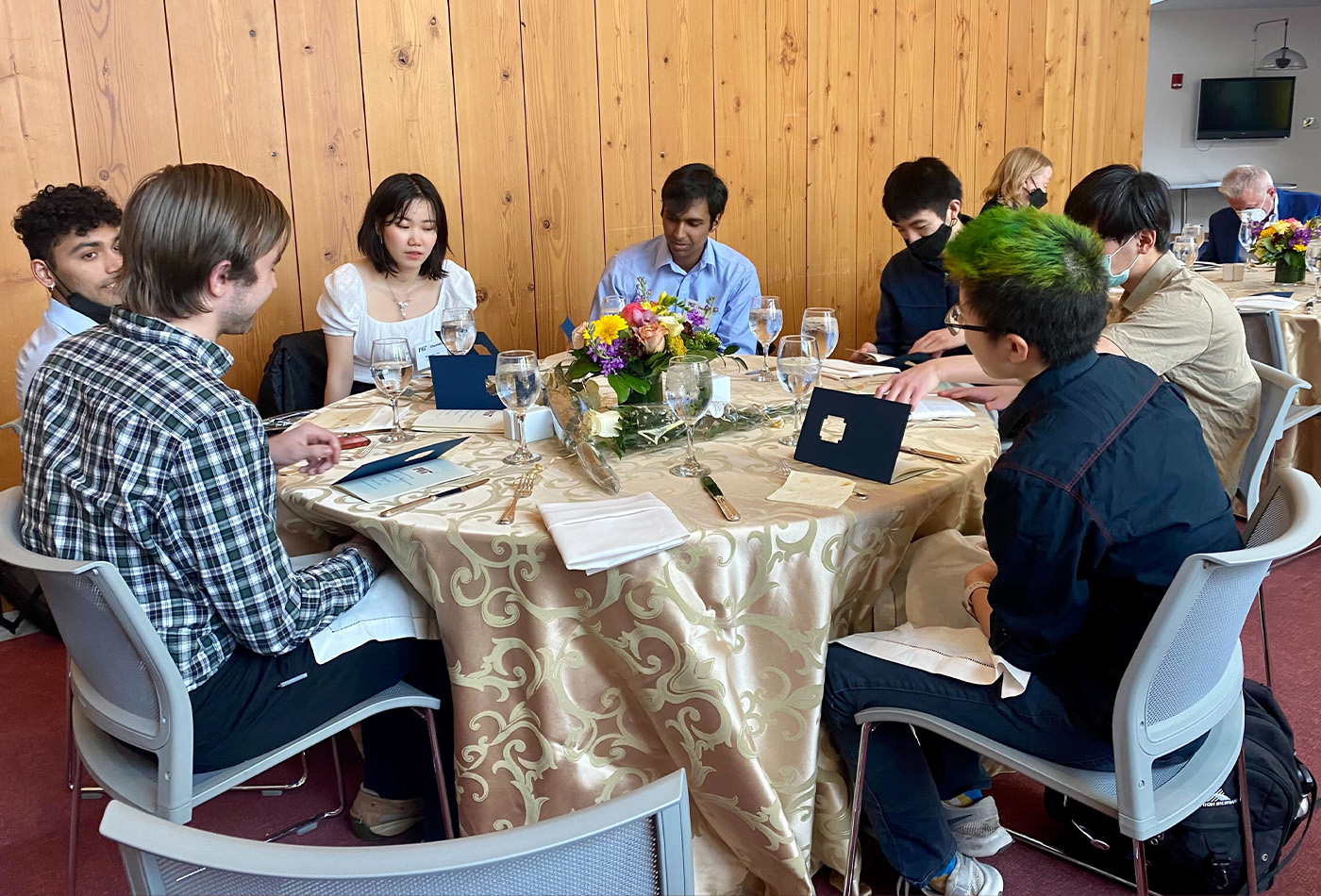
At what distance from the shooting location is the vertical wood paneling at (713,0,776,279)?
4.36 m

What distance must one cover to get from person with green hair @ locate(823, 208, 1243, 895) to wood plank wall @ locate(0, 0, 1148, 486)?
2.63 meters

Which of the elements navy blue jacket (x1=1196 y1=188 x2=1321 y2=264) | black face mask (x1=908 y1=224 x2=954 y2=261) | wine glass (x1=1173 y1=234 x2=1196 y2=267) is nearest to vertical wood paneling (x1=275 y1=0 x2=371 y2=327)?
black face mask (x1=908 y1=224 x2=954 y2=261)

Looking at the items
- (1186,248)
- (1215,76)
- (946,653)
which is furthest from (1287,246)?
(1215,76)

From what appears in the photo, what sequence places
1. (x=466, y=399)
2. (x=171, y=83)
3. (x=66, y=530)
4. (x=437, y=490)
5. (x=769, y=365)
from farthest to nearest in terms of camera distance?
(x=171, y=83) → (x=769, y=365) → (x=466, y=399) → (x=437, y=490) → (x=66, y=530)

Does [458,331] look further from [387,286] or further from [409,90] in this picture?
[409,90]

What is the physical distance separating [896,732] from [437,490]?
881 mm

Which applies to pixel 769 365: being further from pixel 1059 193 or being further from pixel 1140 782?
pixel 1059 193

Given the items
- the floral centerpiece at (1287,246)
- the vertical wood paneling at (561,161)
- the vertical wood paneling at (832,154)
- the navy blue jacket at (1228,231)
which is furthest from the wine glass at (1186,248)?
the vertical wood paneling at (561,161)

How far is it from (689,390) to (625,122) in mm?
2697

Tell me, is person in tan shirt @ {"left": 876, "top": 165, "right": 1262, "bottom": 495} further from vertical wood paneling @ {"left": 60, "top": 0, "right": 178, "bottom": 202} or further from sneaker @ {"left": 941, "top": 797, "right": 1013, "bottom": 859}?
vertical wood paneling @ {"left": 60, "top": 0, "right": 178, "bottom": 202}

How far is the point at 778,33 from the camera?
4.49m

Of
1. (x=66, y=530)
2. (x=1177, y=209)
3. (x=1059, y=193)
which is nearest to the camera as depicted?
(x=66, y=530)

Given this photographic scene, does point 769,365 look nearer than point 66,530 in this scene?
No

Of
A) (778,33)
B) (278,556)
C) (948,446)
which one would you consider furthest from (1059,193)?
(278,556)
